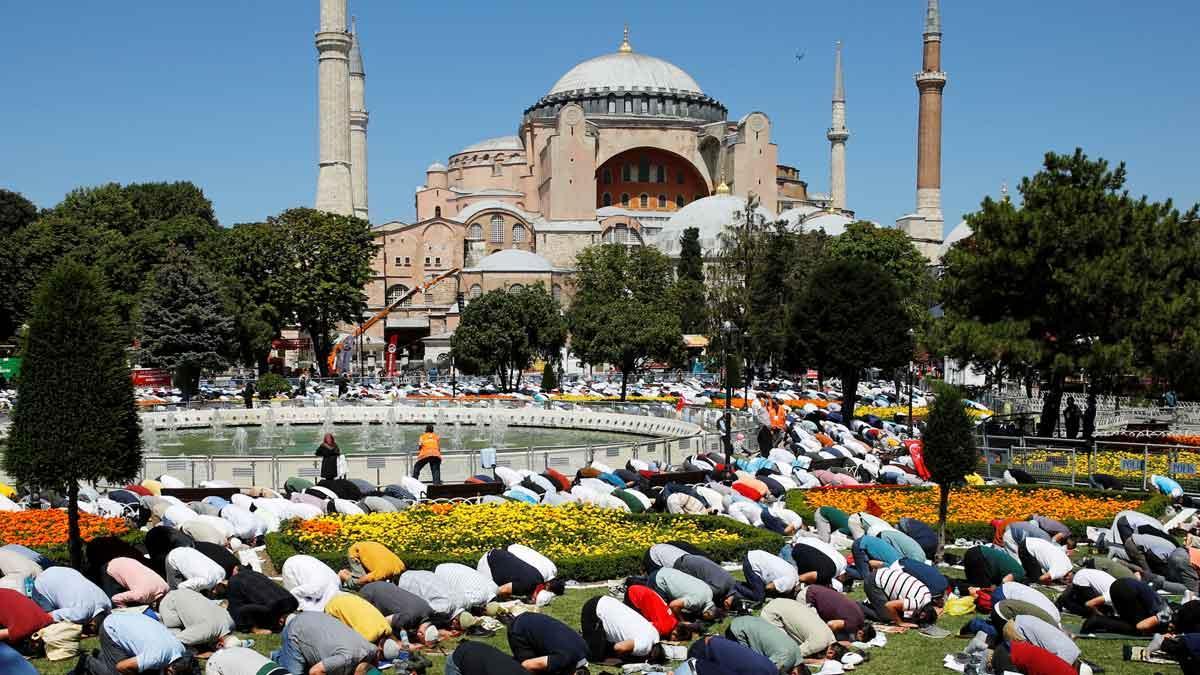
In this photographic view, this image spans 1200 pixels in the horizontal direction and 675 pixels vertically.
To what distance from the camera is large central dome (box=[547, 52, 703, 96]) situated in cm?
7362

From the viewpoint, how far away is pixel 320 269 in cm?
3981

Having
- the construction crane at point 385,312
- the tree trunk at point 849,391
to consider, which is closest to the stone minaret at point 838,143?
the construction crane at point 385,312

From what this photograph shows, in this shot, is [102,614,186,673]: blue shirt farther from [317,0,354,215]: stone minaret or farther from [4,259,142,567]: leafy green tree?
[317,0,354,215]: stone minaret

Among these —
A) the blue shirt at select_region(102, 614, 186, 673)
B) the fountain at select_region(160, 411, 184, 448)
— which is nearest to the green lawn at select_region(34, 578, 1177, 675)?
the blue shirt at select_region(102, 614, 186, 673)

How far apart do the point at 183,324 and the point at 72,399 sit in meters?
24.2

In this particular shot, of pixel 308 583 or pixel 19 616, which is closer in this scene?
pixel 19 616

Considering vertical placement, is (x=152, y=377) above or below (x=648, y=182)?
below

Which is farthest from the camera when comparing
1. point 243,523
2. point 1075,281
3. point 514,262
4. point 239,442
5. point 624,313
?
point 514,262

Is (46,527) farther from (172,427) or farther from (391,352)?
(391,352)

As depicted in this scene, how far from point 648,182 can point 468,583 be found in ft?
204

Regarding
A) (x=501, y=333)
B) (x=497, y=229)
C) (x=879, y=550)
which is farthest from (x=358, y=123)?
(x=879, y=550)

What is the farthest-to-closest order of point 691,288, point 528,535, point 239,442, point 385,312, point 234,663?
point 385,312
point 691,288
point 239,442
point 528,535
point 234,663

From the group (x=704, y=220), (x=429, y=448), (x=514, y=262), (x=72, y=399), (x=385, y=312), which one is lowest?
(x=429, y=448)

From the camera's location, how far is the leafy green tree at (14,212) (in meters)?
53.8
